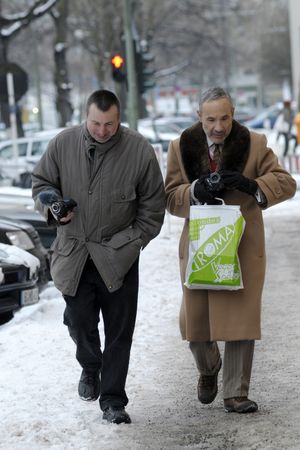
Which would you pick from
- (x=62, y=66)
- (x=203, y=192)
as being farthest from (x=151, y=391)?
(x=62, y=66)

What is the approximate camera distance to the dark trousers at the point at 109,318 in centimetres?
634

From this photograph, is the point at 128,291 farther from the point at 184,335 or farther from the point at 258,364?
the point at 258,364

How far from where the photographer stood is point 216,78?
85.9 m

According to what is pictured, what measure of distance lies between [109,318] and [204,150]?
1003mm

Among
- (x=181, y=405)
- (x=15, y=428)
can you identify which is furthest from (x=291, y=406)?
(x=15, y=428)

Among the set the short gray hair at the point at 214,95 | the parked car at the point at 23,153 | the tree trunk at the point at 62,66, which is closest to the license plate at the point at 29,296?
the short gray hair at the point at 214,95

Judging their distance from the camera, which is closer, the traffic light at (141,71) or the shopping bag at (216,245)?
the shopping bag at (216,245)

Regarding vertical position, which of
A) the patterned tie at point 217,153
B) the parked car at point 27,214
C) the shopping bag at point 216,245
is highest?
the patterned tie at point 217,153

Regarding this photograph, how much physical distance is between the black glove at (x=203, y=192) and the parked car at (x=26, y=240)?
5459 millimetres

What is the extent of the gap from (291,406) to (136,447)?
1.06m

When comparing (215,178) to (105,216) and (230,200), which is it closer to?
(230,200)

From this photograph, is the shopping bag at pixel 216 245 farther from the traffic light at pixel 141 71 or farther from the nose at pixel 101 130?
the traffic light at pixel 141 71

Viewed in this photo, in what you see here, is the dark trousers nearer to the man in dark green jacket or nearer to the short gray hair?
the man in dark green jacket

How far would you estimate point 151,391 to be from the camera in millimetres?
7219
